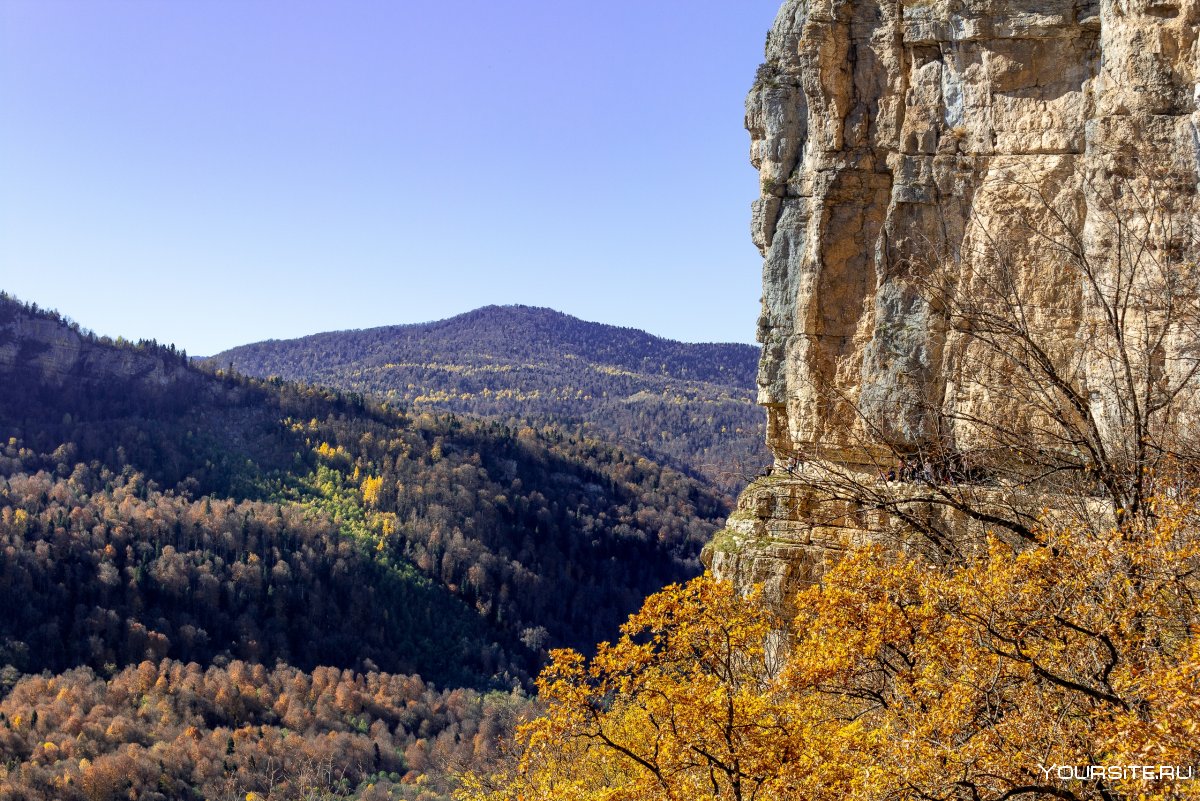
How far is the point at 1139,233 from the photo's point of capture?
14.5 meters

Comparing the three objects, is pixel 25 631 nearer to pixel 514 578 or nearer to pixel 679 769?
pixel 514 578

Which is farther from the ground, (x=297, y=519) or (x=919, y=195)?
(x=919, y=195)

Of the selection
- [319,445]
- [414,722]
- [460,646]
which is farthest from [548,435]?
[414,722]

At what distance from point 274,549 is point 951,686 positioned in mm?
129340

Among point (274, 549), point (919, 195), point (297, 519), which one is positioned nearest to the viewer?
point (919, 195)

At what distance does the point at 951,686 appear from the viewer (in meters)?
9.12

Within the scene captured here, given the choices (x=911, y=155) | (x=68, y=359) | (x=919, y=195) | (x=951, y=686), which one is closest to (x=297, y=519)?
(x=68, y=359)

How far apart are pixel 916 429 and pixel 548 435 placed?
182153 millimetres

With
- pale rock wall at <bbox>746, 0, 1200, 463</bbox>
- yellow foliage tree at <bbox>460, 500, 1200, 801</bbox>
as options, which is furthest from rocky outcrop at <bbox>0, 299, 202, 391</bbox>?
yellow foliage tree at <bbox>460, 500, 1200, 801</bbox>

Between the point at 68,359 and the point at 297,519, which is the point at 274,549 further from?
the point at 68,359

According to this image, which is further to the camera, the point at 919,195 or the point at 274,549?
the point at 274,549

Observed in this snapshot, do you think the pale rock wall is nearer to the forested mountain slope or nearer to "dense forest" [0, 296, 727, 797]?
"dense forest" [0, 296, 727, 797]

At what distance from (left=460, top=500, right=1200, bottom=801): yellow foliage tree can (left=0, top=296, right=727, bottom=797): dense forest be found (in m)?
65.0

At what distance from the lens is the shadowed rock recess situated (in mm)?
14852
